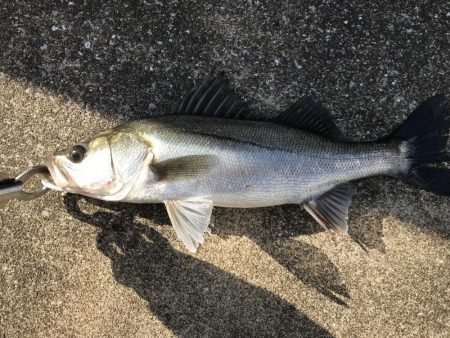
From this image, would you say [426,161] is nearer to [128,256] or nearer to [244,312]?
[244,312]

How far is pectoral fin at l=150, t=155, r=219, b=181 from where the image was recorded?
235 centimetres

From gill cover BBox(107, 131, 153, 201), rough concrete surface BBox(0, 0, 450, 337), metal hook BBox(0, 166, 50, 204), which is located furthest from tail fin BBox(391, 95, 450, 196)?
metal hook BBox(0, 166, 50, 204)

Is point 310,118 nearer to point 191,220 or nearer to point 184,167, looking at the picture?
point 184,167

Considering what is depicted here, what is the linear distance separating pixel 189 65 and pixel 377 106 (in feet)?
3.82

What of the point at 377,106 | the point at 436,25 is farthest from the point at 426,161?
the point at 436,25

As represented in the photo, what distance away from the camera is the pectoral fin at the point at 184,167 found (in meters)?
2.35

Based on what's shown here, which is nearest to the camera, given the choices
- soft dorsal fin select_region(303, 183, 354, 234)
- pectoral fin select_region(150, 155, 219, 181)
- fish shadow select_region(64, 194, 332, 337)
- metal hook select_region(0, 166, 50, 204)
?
metal hook select_region(0, 166, 50, 204)

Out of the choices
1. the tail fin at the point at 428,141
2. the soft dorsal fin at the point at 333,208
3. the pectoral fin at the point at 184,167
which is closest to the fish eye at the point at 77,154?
the pectoral fin at the point at 184,167

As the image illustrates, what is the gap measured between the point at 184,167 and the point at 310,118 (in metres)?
0.75

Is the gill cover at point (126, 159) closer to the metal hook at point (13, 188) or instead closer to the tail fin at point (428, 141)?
the metal hook at point (13, 188)

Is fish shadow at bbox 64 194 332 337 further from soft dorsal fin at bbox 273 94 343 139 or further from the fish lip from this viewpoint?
soft dorsal fin at bbox 273 94 343 139

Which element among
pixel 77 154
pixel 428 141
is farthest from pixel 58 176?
pixel 428 141

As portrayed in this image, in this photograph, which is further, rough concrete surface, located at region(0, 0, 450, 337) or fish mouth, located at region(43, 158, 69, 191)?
rough concrete surface, located at region(0, 0, 450, 337)

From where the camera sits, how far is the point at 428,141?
2441mm
